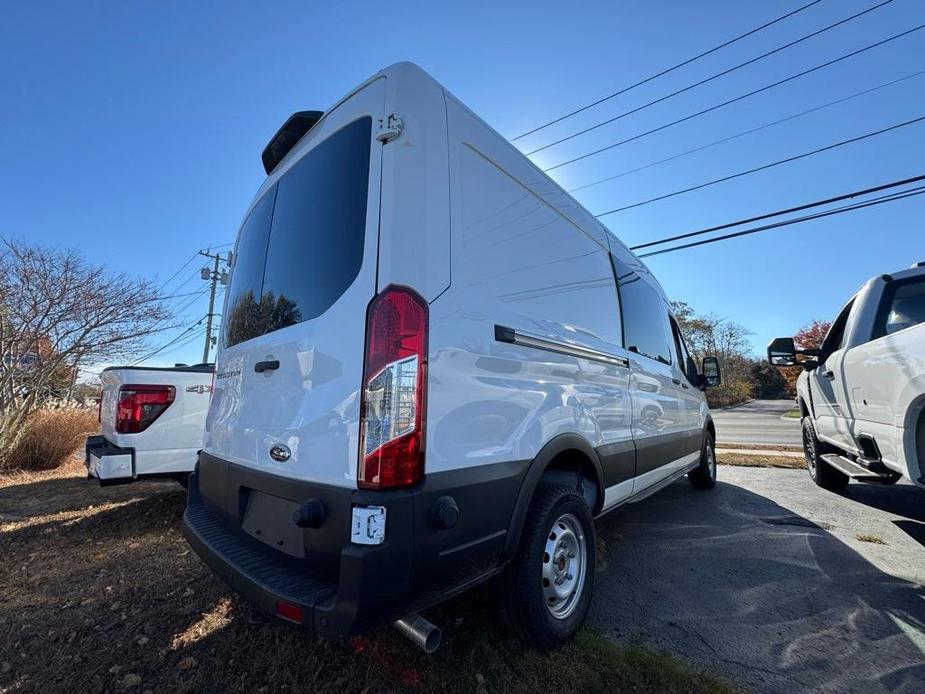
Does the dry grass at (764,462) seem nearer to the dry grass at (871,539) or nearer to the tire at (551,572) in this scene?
the dry grass at (871,539)

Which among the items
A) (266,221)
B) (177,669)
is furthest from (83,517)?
(266,221)

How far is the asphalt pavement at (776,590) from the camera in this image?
7.10 feet

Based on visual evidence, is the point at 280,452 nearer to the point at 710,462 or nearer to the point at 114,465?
the point at 114,465

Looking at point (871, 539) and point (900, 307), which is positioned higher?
point (900, 307)

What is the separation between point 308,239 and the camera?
6.89 ft

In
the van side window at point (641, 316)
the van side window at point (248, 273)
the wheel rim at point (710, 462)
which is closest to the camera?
the van side window at point (248, 273)

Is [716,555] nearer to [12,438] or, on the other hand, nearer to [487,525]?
[487,525]

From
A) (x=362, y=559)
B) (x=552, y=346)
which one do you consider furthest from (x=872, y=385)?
(x=362, y=559)

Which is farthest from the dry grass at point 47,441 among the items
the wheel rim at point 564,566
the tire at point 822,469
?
the tire at point 822,469

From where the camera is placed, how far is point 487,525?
182cm

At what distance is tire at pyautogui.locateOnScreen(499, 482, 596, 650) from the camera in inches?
80.2

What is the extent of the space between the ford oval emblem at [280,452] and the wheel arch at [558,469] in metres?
0.99

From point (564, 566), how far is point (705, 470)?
423 centimetres

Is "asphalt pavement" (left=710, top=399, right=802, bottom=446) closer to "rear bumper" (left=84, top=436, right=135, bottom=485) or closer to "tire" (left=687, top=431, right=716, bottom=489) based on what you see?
"tire" (left=687, top=431, right=716, bottom=489)
